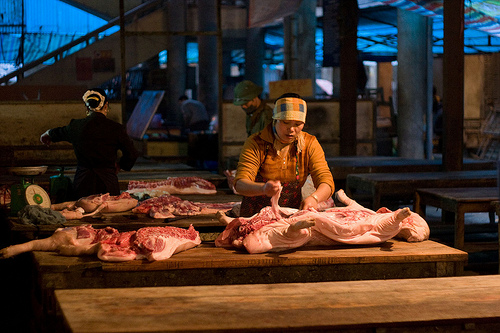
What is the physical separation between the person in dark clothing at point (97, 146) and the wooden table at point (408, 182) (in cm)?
322

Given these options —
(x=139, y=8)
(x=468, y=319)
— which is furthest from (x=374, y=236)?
(x=139, y=8)

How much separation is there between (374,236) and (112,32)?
14784mm

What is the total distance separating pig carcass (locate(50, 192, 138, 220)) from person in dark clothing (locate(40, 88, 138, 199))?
0.35 m

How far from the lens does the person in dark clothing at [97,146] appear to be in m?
6.32

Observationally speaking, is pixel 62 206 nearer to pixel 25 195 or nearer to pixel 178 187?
pixel 25 195

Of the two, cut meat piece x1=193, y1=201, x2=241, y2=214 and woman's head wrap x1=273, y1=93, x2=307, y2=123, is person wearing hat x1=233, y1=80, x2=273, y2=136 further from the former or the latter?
woman's head wrap x1=273, y1=93, x2=307, y2=123

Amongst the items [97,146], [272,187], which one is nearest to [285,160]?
[272,187]

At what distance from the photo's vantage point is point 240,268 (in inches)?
155

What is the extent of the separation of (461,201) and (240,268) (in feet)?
11.5

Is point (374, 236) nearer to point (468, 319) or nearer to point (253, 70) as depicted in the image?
point (468, 319)

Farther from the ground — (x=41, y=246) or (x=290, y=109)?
(x=290, y=109)

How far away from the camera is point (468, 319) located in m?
2.97

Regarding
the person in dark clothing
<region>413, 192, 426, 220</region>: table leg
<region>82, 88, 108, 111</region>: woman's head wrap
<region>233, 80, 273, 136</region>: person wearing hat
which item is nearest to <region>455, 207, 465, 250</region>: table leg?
<region>413, 192, 426, 220</region>: table leg

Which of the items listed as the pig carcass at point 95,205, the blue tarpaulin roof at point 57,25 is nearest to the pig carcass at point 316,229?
the pig carcass at point 95,205
